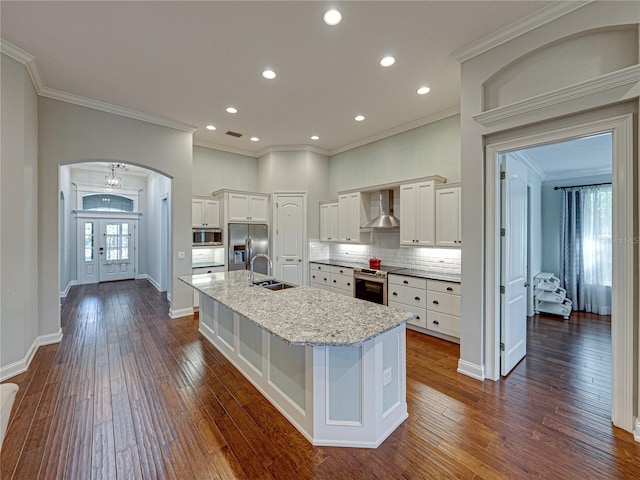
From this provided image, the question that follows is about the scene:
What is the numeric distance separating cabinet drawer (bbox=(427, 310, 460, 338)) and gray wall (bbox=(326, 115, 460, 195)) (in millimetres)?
2140

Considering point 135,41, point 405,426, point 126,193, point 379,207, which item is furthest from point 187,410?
point 126,193

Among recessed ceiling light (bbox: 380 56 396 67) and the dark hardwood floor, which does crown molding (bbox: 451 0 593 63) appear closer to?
recessed ceiling light (bbox: 380 56 396 67)

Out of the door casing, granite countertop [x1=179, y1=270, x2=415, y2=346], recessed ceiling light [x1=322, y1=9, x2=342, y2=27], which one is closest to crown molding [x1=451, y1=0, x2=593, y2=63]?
the door casing

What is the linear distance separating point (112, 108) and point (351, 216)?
14.3ft

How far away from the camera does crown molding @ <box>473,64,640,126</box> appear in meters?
1.97

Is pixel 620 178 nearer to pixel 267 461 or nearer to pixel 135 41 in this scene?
pixel 267 461

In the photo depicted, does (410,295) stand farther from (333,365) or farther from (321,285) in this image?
(333,365)

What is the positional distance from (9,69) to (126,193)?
6264 millimetres

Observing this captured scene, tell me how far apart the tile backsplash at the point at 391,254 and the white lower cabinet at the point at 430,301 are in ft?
2.23

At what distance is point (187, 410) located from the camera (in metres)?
2.31

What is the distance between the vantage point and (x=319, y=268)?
19.2 feet

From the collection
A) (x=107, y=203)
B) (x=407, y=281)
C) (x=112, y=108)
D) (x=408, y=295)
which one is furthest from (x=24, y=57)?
(x=107, y=203)

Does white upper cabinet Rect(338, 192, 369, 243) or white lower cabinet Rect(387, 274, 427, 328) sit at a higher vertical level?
white upper cabinet Rect(338, 192, 369, 243)

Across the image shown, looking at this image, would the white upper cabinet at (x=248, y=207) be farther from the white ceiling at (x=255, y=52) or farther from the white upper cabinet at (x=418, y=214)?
the white upper cabinet at (x=418, y=214)
